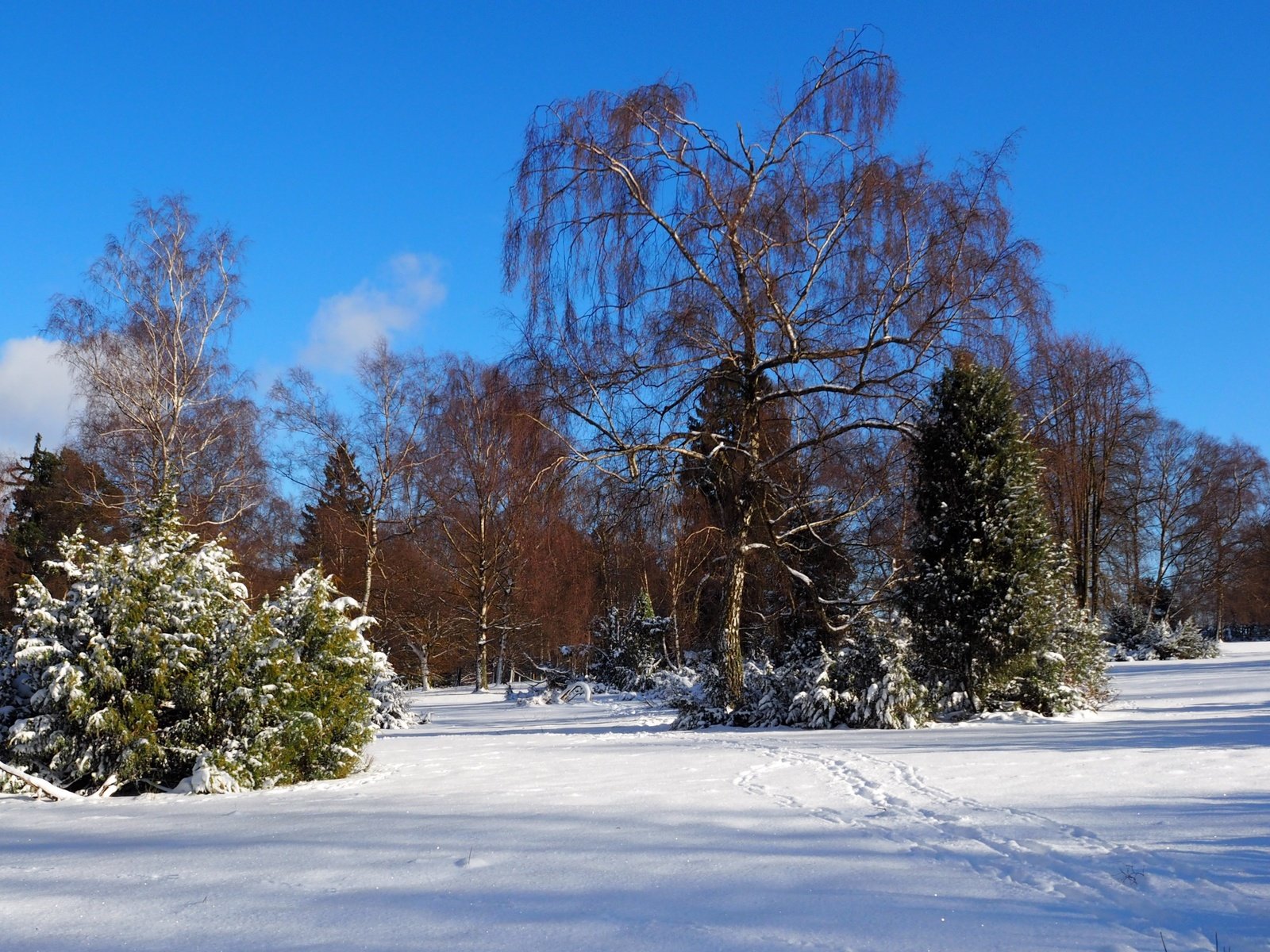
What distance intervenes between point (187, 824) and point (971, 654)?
31.4 feet

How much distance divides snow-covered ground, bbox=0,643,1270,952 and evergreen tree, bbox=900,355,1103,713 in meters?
3.05

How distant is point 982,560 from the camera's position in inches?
472

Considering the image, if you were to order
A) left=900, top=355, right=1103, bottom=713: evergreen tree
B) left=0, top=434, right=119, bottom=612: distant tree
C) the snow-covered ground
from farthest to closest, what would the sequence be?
1. left=0, top=434, right=119, bottom=612: distant tree
2. left=900, top=355, right=1103, bottom=713: evergreen tree
3. the snow-covered ground

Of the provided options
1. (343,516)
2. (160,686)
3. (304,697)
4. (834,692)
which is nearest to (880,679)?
(834,692)

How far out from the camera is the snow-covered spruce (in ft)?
25.8

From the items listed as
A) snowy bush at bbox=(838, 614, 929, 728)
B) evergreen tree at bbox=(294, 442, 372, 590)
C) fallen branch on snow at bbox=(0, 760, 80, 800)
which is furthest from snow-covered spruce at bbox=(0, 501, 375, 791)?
evergreen tree at bbox=(294, 442, 372, 590)

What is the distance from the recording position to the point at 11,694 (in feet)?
29.2

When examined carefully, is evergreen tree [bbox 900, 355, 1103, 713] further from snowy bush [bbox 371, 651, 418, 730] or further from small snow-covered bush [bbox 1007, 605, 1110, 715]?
snowy bush [bbox 371, 651, 418, 730]

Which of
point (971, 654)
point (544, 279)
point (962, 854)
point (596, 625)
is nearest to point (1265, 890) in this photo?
point (962, 854)

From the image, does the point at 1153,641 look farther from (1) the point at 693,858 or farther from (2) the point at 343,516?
(1) the point at 693,858

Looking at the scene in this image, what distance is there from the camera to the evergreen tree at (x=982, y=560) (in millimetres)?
11922

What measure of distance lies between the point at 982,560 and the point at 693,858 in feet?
27.7

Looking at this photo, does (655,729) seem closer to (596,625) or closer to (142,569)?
(142,569)

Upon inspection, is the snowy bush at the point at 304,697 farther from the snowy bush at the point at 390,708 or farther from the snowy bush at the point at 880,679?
the snowy bush at the point at 880,679
